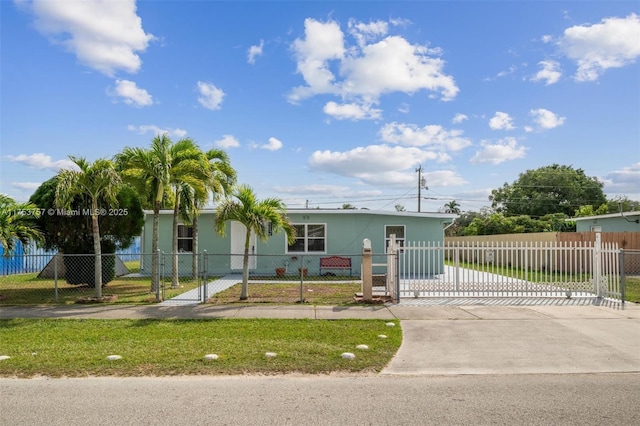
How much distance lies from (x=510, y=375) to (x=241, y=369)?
3408 mm

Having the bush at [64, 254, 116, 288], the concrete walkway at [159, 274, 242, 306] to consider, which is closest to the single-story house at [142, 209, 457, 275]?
the concrete walkway at [159, 274, 242, 306]

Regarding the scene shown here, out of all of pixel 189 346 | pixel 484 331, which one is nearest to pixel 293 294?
pixel 484 331

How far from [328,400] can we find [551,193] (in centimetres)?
6119

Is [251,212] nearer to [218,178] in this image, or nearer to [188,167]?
[188,167]

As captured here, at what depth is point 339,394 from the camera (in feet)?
16.6

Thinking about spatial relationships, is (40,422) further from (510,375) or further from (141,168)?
(141,168)

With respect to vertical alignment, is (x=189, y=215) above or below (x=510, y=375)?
above

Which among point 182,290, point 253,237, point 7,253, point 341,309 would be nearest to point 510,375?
point 341,309

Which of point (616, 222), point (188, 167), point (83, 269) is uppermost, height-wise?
point (188, 167)

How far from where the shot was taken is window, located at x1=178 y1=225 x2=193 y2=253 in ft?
66.2

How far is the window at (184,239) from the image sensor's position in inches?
794

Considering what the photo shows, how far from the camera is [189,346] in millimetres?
7070

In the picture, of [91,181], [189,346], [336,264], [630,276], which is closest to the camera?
[189,346]

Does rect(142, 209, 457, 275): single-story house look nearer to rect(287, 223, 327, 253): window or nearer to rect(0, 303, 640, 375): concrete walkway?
rect(287, 223, 327, 253): window
